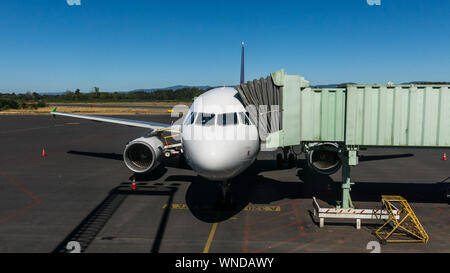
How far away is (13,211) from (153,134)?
8.74m

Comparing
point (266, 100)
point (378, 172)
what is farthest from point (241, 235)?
point (378, 172)

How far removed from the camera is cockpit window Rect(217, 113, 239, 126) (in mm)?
11226

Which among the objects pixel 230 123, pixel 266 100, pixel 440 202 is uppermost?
pixel 266 100

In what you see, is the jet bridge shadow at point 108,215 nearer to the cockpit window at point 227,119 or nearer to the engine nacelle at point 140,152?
the engine nacelle at point 140,152

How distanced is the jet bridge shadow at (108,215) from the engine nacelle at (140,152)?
4.07 ft

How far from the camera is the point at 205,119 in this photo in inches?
450

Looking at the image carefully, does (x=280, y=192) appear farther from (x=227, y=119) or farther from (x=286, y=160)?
(x=227, y=119)

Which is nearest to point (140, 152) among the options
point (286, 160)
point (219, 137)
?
point (219, 137)

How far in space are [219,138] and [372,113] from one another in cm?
636

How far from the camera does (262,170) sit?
22.9m

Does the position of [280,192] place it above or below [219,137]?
below

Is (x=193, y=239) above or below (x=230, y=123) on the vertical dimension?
below
